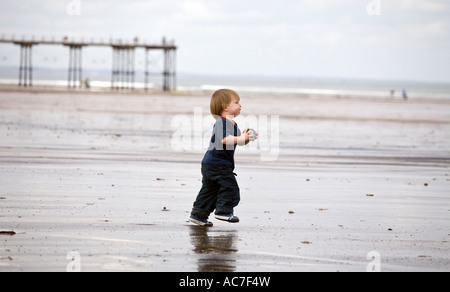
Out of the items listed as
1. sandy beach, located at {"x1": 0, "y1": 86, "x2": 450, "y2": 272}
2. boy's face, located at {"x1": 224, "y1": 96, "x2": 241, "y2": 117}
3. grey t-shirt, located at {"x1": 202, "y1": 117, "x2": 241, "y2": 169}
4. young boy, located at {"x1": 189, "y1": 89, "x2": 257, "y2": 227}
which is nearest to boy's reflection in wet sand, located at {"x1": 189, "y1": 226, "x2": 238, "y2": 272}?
sandy beach, located at {"x1": 0, "y1": 86, "x2": 450, "y2": 272}

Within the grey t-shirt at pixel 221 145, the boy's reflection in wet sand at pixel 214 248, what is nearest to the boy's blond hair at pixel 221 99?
the grey t-shirt at pixel 221 145

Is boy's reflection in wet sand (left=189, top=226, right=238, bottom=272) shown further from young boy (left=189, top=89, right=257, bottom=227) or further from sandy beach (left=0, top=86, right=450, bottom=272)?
young boy (left=189, top=89, right=257, bottom=227)

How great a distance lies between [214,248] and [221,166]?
1353mm

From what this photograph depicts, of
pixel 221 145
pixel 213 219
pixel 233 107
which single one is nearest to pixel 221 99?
pixel 233 107

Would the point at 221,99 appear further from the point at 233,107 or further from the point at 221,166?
the point at 221,166

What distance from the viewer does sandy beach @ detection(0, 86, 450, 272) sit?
272 inches

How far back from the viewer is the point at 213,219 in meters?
9.16

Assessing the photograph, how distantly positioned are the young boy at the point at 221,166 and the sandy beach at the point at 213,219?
0.22m

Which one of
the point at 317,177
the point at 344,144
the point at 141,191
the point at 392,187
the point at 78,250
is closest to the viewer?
the point at 78,250

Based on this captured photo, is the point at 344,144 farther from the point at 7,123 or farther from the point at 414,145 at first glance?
the point at 7,123

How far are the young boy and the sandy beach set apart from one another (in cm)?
22

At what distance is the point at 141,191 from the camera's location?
11094 mm
